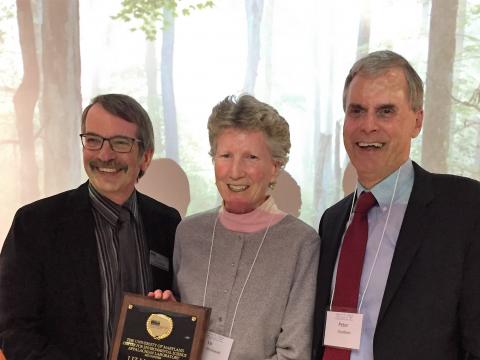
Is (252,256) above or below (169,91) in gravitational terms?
below

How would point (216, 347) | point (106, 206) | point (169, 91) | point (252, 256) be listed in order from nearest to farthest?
point (216, 347), point (252, 256), point (106, 206), point (169, 91)

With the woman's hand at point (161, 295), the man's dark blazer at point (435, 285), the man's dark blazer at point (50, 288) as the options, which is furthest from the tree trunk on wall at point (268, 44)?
the woman's hand at point (161, 295)

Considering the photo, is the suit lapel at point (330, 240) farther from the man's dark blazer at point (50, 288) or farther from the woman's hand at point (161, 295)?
the man's dark blazer at point (50, 288)

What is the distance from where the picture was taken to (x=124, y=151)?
2.42 m

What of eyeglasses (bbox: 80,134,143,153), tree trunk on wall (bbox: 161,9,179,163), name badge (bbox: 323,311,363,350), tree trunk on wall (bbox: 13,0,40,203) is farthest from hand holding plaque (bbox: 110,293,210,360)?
tree trunk on wall (bbox: 13,0,40,203)

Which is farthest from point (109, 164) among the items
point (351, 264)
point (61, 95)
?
point (61, 95)

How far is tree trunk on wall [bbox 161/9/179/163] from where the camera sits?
3980 mm

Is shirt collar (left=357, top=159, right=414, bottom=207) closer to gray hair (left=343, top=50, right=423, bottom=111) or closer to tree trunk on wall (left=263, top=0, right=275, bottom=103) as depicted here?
gray hair (left=343, top=50, right=423, bottom=111)

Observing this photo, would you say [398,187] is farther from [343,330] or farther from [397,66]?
[343,330]

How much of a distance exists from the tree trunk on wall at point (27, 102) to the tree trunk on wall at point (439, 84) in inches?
113

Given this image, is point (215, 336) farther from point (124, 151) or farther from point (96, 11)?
point (96, 11)

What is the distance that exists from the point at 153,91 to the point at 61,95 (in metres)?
0.71

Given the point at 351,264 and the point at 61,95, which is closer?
the point at 351,264

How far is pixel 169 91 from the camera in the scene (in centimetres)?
400
